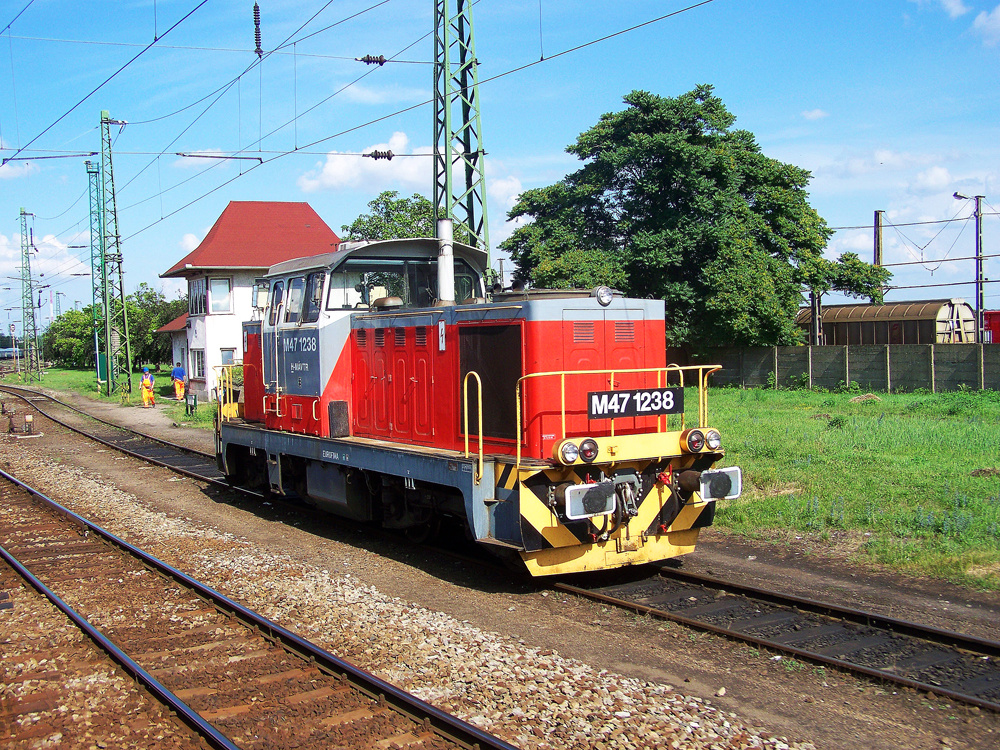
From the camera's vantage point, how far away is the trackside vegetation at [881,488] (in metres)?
7.82

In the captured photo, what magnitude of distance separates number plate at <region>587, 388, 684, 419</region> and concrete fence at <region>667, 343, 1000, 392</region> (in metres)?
17.6

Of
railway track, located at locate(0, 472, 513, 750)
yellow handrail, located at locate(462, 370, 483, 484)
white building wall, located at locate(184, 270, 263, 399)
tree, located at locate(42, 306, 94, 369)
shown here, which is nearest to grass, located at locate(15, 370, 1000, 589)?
yellow handrail, located at locate(462, 370, 483, 484)

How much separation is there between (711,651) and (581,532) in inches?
56.5

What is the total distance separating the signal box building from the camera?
32.7 m

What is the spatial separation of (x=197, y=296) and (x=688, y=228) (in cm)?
2089

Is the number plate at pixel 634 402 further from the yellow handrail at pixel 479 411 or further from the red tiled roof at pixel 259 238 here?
the red tiled roof at pixel 259 238

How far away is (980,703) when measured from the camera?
4.50 meters

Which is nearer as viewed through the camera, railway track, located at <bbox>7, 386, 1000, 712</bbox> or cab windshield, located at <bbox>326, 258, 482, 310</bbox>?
railway track, located at <bbox>7, 386, 1000, 712</bbox>

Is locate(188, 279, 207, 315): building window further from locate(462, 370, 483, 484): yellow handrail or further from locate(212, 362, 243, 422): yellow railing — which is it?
locate(462, 370, 483, 484): yellow handrail

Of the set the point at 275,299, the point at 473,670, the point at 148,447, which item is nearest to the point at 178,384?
the point at 148,447

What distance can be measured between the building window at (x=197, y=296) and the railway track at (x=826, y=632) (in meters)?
29.6

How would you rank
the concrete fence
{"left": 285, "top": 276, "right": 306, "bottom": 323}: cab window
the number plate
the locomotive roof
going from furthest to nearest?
the concrete fence < {"left": 285, "top": 276, "right": 306, "bottom": 323}: cab window < the locomotive roof < the number plate

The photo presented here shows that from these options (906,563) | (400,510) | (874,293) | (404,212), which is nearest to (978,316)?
(874,293)

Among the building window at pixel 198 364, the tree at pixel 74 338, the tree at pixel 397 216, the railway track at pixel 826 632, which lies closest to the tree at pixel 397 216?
the tree at pixel 397 216
